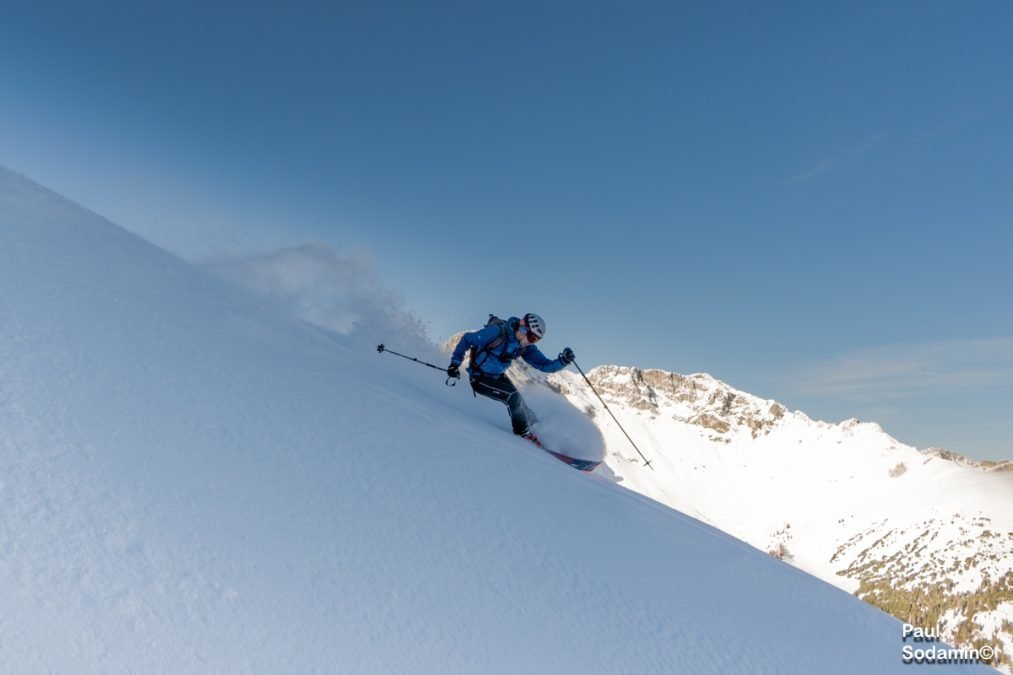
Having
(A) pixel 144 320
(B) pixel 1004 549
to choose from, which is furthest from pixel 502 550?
(B) pixel 1004 549

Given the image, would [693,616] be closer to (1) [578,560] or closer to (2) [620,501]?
(1) [578,560]

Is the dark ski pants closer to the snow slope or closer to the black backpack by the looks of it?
the black backpack

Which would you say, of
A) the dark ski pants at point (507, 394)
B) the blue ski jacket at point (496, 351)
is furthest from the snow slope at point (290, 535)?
the blue ski jacket at point (496, 351)

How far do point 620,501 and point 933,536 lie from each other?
22026 centimetres

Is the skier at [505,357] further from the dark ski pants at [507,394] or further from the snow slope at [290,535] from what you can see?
the snow slope at [290,535]

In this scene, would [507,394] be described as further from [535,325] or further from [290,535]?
[290,535]

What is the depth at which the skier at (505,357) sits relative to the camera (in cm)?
1212

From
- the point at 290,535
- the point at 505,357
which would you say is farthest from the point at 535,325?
the point at 290,535

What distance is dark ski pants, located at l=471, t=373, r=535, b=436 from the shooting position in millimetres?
12133

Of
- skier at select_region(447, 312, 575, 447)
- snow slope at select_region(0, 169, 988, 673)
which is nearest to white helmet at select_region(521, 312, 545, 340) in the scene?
skier at select_region(447, 312, 575, 447)

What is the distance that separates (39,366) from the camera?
538 cm

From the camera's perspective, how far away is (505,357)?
40.8 ft

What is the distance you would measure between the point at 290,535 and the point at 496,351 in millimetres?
8045

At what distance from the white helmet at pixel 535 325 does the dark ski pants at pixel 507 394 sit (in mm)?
1255
